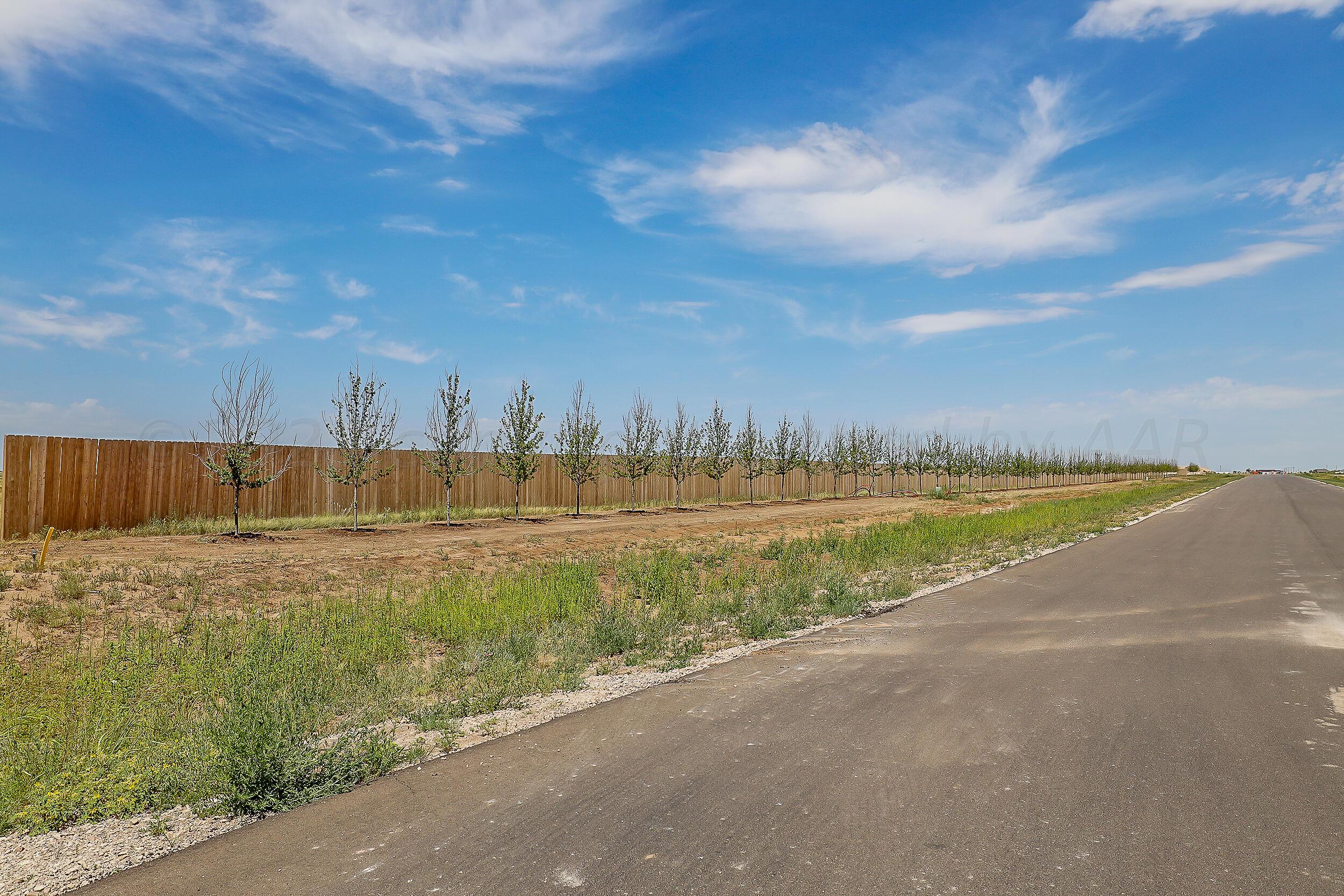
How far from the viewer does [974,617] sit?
10.0 metres

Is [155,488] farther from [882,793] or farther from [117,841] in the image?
[882,793]

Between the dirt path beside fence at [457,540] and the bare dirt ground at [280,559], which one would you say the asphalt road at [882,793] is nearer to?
the bare dirt ground at [280,559]

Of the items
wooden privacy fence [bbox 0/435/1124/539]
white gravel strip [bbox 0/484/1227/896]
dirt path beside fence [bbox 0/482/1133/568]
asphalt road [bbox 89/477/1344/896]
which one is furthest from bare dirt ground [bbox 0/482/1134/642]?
asphalt road [bbox 89/477/1344/896]

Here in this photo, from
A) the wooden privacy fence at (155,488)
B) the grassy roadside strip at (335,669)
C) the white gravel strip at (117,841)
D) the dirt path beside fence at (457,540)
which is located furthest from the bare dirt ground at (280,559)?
the white gravel strip at (117,841)

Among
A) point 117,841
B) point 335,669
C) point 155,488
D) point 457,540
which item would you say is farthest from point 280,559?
point 117,841

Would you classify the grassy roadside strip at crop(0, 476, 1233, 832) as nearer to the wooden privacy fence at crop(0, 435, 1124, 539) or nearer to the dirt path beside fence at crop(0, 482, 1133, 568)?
the dirt path beside fence at crop(0, 482, 1133, 568)

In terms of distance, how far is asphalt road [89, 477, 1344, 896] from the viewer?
3.56 metres

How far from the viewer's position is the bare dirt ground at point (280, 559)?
11.0 m

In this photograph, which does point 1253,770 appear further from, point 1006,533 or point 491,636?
point 1006,533

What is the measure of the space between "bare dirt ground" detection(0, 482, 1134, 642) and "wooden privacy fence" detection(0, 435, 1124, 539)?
1850 millimetres

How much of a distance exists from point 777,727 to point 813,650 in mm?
2735

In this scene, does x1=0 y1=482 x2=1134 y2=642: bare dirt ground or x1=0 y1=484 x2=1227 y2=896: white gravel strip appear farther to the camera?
x1=0 y1=482 x2=1134 y2=642: bare dirt ground

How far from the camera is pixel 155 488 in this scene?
2203 cm

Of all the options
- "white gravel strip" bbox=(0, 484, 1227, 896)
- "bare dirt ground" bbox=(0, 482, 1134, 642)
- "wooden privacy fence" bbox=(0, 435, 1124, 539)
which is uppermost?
"wooden privacy fence" bbox=(0, 435, 1124, 539)
